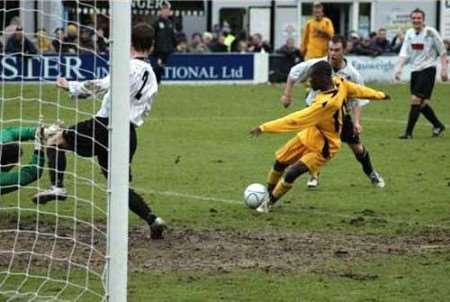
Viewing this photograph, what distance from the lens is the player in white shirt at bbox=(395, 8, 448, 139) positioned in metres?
19.2

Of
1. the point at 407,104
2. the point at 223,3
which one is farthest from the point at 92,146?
the point at 223,3

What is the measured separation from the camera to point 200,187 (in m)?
13.5

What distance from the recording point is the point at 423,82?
63.4ft

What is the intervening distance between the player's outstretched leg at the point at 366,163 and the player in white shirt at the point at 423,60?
5.54 metres

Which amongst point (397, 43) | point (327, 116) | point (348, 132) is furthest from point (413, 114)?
point (397, 43)

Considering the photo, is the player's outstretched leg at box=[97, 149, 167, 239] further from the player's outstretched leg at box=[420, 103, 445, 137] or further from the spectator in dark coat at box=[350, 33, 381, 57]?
the spectator in dark coat at box=[350, 33, 381, 57]

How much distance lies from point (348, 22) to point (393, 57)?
34.4 feet

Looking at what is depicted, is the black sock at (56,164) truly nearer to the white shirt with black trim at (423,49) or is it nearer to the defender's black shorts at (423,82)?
the defender's black shorts at (423,82)

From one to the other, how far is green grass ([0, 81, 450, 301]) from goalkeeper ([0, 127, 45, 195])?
67 centimetres

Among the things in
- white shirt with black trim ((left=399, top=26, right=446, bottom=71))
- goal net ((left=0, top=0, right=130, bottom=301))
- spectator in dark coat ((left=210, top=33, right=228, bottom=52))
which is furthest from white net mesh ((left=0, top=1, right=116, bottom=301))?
spectator in dark coat ((left=210, top=33, right=228, bottom=52))

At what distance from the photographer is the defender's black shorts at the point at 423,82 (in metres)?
19.2

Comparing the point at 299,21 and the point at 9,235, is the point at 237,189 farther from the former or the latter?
the point at 299,21

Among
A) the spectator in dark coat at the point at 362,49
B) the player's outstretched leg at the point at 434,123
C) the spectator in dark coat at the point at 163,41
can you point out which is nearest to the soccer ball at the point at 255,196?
the player's outstretched leg at the point at 434,123

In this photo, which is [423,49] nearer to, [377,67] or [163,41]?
[163,41]
